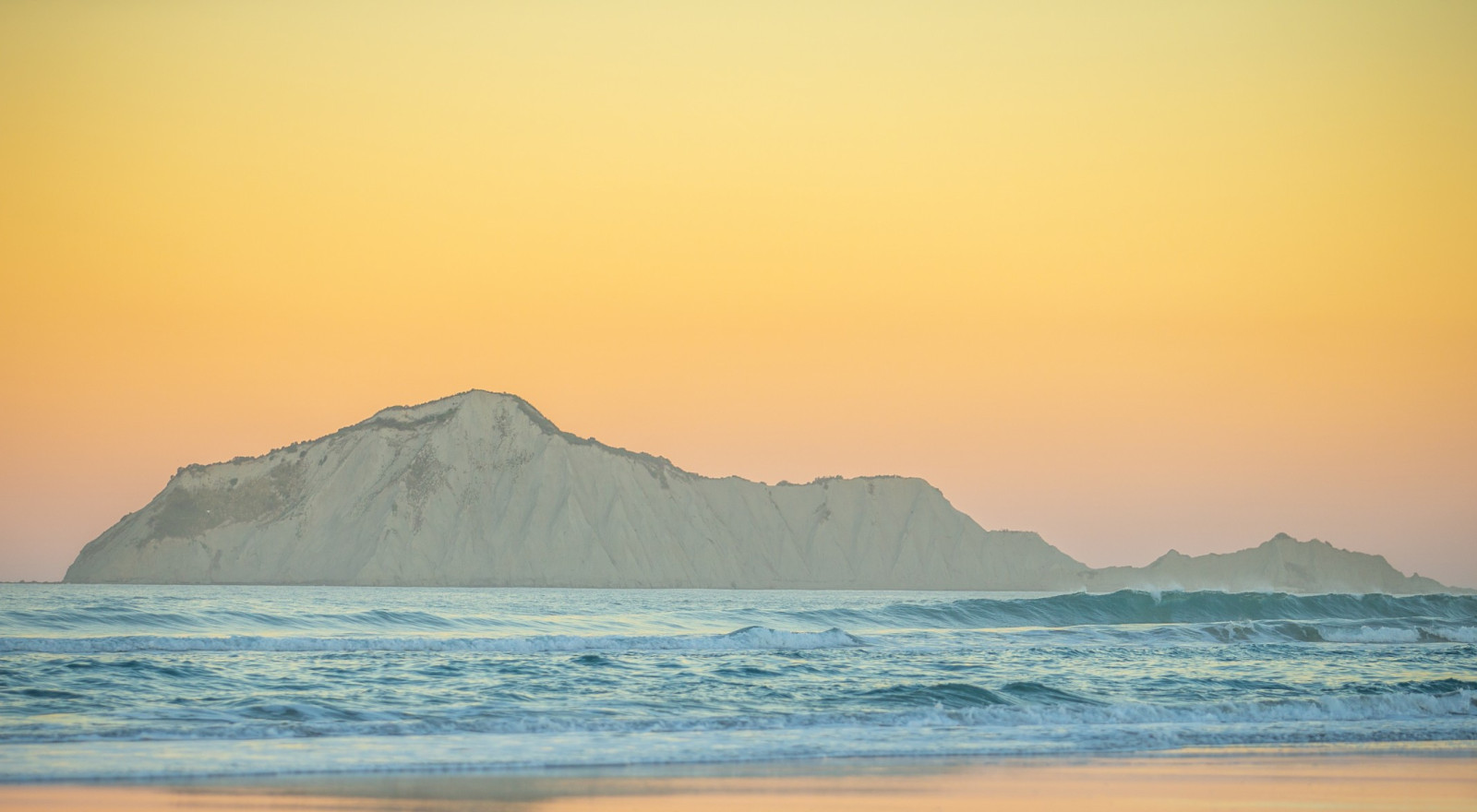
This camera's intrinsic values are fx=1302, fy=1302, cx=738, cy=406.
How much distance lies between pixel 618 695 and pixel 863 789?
819cm

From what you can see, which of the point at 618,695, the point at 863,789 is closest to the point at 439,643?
the point at 618,695

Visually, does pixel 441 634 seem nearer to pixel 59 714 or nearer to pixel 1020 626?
pixel 59 714

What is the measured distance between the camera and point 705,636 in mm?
34469

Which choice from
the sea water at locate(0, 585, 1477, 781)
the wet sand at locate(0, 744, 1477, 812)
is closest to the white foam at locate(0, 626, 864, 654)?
the sea water at locate(0, 585, 1477, 781)

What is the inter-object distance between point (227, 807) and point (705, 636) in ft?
75.0

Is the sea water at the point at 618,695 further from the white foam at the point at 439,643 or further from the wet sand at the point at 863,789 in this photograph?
the wet sand at the point at 863,789

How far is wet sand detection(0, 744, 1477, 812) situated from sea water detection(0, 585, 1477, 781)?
0.77 metres

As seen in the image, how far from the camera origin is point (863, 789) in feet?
44.8

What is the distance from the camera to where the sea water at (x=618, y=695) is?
51.4 feet

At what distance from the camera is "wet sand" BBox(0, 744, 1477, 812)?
1242cm

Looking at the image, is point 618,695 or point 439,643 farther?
point 439,643

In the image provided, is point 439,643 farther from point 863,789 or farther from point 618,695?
point 863,789

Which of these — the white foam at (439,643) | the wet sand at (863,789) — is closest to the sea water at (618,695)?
the white foam at (439,643)

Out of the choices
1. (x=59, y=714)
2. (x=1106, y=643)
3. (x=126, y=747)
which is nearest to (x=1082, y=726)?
(x=126, y=747)
